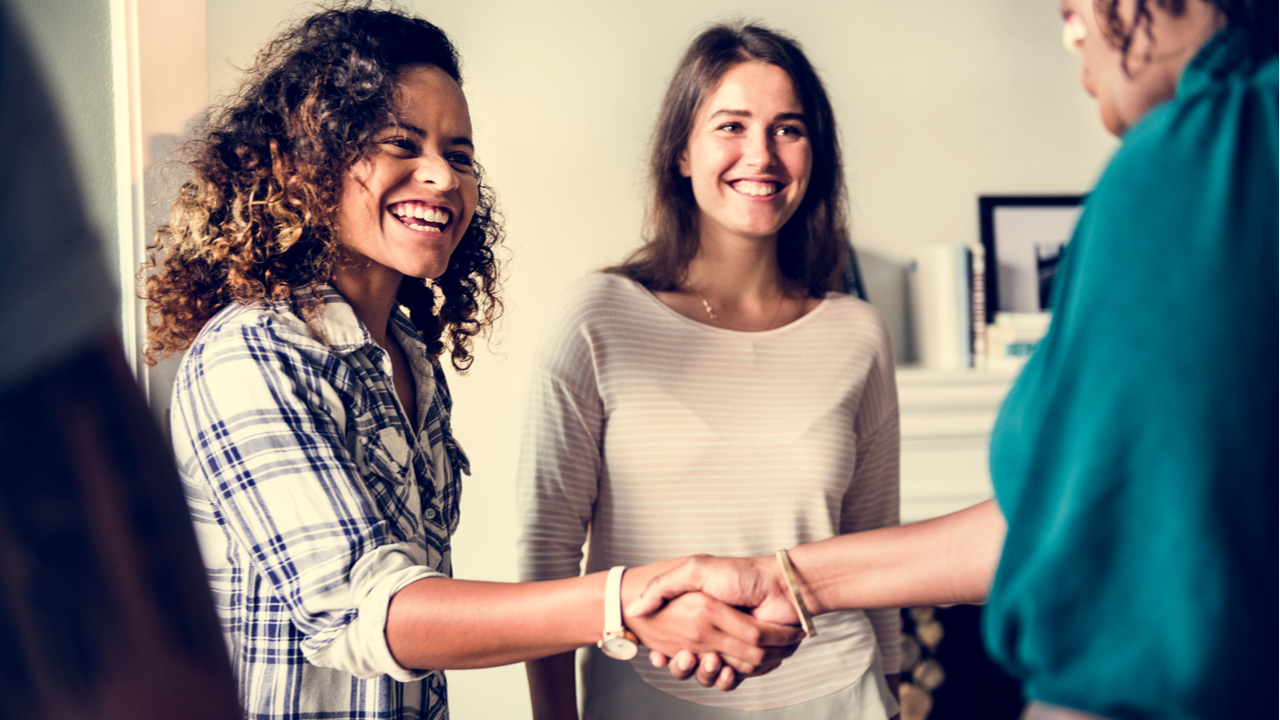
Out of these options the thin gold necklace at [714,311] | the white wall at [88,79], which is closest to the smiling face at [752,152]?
the thin gold necklace at [714,311]

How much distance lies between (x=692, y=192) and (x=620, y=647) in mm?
840

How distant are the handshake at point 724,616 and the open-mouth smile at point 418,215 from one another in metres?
0.49

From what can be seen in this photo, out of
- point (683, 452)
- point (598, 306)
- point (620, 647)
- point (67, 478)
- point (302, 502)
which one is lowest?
point (620, 647)

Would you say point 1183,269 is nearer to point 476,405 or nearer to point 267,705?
point 267,705

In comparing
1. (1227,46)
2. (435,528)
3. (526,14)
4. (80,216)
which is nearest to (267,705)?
(435,528)

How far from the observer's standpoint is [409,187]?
0.97 meters

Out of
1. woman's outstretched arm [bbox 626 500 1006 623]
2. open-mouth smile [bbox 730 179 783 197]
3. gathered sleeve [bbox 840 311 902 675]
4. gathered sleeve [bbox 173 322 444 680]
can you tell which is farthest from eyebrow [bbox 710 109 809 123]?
gathered sleeve [bbox 173 322 444 680]

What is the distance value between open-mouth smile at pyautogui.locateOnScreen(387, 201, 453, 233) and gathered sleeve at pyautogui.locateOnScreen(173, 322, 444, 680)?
0.22 meters

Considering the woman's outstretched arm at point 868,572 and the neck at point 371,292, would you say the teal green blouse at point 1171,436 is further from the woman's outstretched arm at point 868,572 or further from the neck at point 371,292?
the neck at point 371,292

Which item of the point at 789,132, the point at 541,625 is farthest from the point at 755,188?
the point at 541,625

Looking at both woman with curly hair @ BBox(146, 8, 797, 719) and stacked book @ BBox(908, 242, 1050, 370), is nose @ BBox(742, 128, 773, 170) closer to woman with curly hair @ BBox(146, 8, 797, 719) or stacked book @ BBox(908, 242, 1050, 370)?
woman with curly hair @ BBox(146, 8, 797, 719)

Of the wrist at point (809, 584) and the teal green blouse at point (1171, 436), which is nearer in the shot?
the teal green blouse at point (1171, 436)

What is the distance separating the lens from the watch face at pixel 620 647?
95 cm

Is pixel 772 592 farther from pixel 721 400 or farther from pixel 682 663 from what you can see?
pixel 721 400
